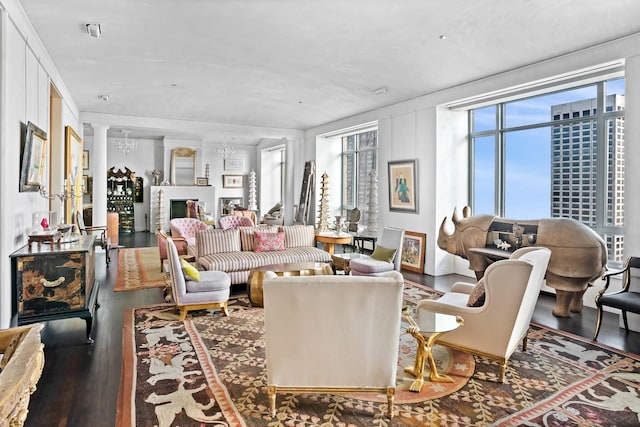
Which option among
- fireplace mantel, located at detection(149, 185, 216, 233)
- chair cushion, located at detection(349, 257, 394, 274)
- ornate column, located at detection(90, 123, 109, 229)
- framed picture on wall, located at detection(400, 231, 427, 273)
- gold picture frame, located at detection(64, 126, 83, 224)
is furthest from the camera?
fireplace mantel, located at detection(149, 185, 216, 233)

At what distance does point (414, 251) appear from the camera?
7.46m

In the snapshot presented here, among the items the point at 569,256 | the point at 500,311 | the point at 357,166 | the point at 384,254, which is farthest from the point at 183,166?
the point at 500,311

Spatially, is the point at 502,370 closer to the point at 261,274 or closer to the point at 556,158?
the point at 261,274

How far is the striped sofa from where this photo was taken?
5676 mm

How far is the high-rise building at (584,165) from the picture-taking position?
516cm

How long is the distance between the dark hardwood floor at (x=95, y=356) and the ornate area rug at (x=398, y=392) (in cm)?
13

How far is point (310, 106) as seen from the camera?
8195mm

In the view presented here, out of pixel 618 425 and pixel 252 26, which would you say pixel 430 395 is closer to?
pixel 618 425

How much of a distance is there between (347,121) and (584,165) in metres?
5.15

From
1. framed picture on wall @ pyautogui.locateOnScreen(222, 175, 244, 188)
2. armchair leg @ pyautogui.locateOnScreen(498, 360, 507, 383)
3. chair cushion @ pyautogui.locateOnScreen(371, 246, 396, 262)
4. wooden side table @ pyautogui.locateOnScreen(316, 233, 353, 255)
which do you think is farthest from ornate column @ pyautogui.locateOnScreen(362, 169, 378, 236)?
framed picture on wall @ pyautogui.locateOnScreen(222, 175, 244, 188)

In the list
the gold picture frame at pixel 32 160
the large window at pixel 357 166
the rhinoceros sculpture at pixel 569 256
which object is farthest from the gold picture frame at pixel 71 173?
the rhinoceros sculpture at pixel 569 256

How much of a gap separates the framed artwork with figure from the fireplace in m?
8.50

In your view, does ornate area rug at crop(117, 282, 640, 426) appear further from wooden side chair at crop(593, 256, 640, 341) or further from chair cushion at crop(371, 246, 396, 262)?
chair cushion at crop(371, 246, 396, 262)

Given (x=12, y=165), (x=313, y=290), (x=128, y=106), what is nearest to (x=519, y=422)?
(x=313, y=290)
